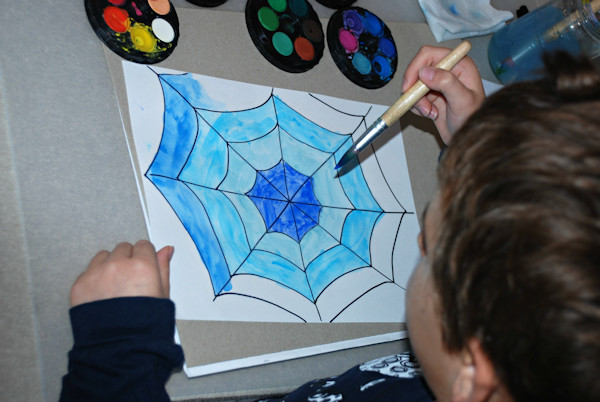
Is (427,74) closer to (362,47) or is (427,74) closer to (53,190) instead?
(362,47)

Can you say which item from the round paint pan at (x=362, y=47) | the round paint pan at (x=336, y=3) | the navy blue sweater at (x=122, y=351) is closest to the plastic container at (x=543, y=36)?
the round paint pan at (x=362, y=47)

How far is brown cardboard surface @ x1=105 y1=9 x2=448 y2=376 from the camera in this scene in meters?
0.67

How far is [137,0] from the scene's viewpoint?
730mm

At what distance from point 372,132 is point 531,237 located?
0.41 metres

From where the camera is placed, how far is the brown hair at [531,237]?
13.9 inches

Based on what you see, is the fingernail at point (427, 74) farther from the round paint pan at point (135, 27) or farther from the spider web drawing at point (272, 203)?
the round paint pan at point (135, 27)

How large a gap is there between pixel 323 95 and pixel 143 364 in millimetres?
563

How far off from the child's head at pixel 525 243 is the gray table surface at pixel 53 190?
1.22ft

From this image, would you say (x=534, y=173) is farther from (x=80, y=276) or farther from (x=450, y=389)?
(x=80, y=276)

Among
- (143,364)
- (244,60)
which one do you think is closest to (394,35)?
(244,60)

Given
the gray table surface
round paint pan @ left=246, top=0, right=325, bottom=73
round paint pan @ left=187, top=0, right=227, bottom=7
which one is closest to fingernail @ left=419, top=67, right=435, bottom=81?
round paint pan @ left=246, top=0, right=325, bottom=73

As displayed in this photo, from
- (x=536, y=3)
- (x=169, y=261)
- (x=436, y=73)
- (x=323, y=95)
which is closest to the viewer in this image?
(x=169, y=261)

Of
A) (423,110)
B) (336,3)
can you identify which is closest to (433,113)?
(423,110)

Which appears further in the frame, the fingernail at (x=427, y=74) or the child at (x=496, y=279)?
the fingernail at (x=427, y=74)
